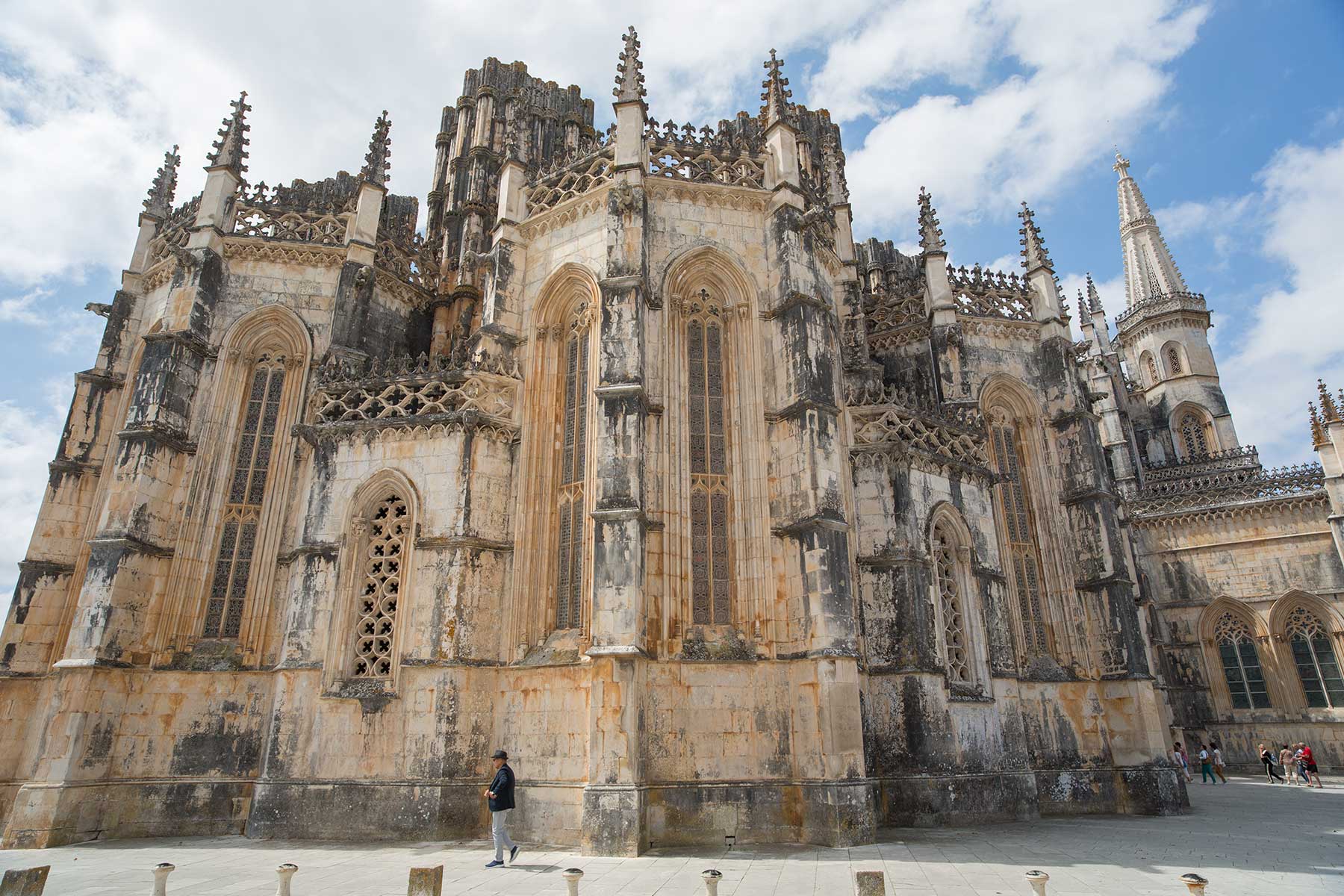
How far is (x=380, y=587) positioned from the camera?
50.5 feet

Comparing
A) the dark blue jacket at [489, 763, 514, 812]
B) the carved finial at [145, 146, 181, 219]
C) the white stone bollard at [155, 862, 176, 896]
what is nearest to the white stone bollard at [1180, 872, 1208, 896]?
the dark blue jacket at [489, 763, 514, 812]

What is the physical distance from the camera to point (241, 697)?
1588 cm

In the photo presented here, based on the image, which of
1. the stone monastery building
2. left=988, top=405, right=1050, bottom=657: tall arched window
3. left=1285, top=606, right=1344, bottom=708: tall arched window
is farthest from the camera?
left=1285, top=606, right=1344, bottom=708: tall arched window

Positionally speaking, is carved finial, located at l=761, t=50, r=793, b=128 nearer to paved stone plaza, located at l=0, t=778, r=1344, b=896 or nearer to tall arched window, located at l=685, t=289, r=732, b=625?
tall arched window, located at l=685, t=289, r=732, b=625

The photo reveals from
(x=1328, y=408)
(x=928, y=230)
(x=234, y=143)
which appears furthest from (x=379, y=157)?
(x=1328, y=408)

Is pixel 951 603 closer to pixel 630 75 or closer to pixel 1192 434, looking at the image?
pixel 630 75

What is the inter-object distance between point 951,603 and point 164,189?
22.5m

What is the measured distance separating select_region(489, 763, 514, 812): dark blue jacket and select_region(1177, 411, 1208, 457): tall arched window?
1687 inches

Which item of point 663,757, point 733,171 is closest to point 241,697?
point 663,757

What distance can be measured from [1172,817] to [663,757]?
12377 millimetres

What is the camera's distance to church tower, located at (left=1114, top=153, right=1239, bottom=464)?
42.2 m

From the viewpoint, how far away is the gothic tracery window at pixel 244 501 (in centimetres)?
1680

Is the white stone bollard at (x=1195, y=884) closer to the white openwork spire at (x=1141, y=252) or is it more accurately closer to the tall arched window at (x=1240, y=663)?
the tall arched window at (x=1240, y=663)

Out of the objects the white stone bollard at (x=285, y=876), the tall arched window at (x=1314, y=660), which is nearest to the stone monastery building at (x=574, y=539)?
the white stone bollard at (x=285, y=876)
